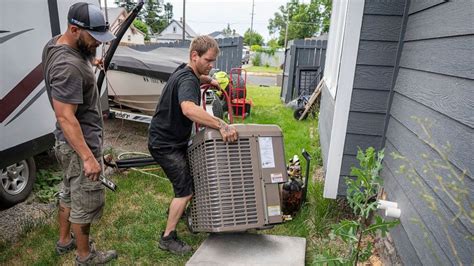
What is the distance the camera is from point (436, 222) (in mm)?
1782

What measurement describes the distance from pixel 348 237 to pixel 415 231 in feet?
1.55

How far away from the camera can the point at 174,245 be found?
282 cm

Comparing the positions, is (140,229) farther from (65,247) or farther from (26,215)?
(26,215)

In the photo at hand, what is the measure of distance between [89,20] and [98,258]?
5.66ft

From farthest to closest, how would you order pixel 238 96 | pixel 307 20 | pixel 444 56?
pixel 307 20 → pixel 238 96 → pixel 444 56

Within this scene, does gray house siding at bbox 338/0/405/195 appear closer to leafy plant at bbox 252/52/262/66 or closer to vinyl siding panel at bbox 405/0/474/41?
vinyl siding panel at bbox 405/0/474/41

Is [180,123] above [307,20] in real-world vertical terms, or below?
below

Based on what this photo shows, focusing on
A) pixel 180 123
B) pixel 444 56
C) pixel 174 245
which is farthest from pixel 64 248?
pixel 444 56

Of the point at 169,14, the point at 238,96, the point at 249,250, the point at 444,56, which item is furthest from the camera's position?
the point at 169,14

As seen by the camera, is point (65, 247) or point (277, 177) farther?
point (65, 247)

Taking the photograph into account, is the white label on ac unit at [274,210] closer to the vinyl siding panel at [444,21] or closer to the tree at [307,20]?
the vinyl siding panel at [444,21]

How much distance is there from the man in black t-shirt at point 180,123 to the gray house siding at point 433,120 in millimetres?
1200

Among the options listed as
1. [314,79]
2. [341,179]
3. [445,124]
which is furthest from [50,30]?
[314,79]

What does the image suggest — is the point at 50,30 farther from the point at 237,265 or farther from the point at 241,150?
the point at 237,265
